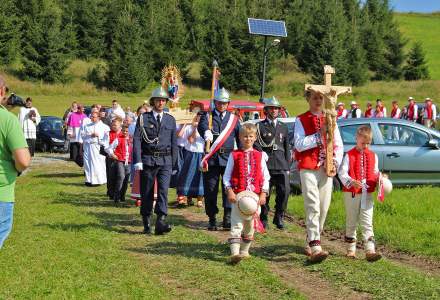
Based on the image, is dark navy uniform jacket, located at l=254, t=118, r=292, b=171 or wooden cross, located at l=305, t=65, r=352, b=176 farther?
dark navy uniform jacket, located at l=254, t=118, r=292, b=171

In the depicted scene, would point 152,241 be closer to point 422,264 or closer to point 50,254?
point 50,254

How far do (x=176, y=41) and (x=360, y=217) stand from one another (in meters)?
52.0

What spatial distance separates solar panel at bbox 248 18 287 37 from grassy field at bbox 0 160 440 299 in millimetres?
22393

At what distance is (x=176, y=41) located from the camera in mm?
57531

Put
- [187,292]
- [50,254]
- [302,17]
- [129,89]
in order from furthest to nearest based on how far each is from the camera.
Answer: [302,17] → [129,89] → [50,254] → [187,292]

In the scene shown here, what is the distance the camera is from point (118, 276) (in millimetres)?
6273

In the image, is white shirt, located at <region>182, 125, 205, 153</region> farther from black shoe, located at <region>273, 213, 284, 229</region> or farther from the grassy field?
black shoe, located at <region>273, 213, 284, 229</region>

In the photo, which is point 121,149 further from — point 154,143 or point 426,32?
point 426,32

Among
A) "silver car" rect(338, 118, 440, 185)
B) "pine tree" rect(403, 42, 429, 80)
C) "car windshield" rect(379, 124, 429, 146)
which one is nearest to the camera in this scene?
"silver car" rect(338, 118, 440, 185)

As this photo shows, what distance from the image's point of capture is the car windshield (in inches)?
482

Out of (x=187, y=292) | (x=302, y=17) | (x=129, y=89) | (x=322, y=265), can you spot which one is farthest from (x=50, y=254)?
(x=302, y=17)

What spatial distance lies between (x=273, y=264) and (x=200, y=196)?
4.40 meters

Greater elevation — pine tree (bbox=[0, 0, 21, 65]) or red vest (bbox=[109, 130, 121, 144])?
pine tree (bbox=[0, 0, 21, 65])

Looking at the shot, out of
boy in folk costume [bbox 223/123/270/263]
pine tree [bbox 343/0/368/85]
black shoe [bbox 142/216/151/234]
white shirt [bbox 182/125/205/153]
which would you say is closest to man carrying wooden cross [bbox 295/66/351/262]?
boy in folk costume [bbox 223/123/270/263]
